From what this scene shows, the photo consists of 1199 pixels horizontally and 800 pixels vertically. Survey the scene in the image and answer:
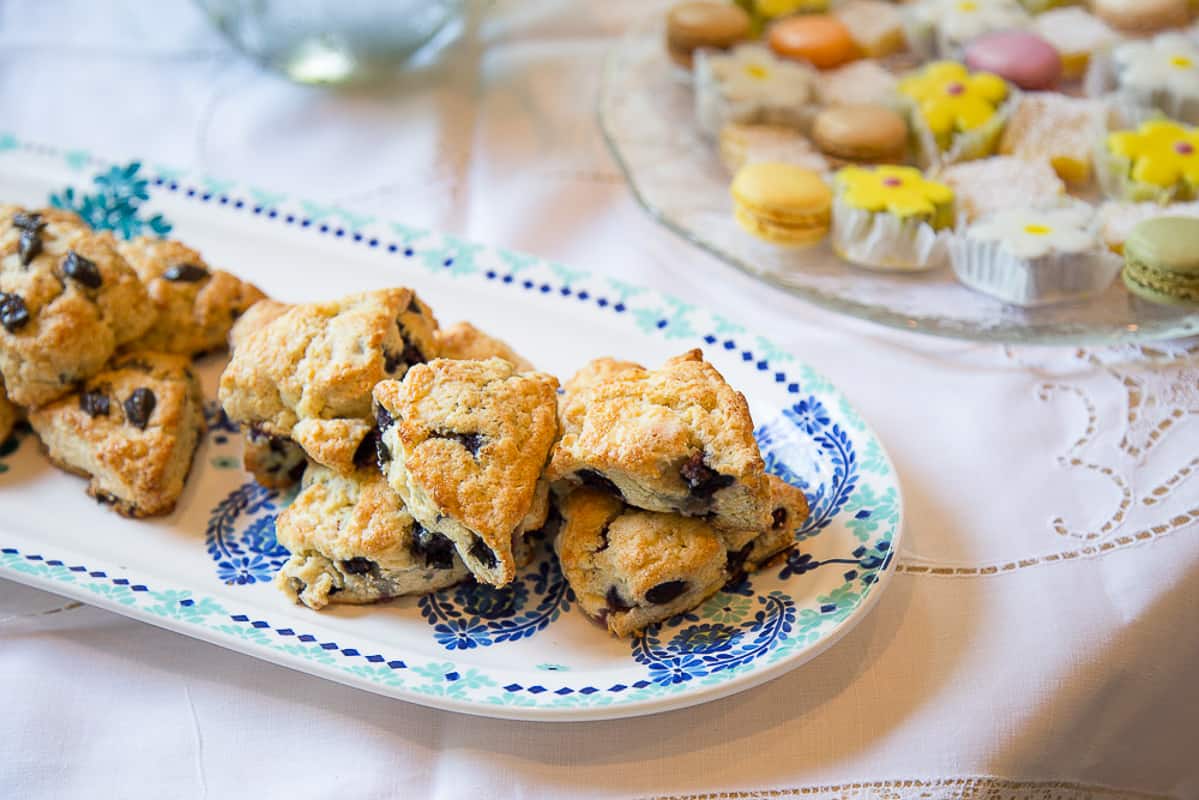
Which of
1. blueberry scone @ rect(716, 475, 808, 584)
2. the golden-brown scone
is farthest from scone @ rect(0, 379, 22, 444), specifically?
blueberry scone @ rect(716, 475, 808, 584)

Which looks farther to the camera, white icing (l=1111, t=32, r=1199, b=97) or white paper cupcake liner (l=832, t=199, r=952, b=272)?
white icing (l=1111, t=32, r=1199, b=97)

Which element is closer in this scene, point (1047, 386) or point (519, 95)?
point (1047, 386)

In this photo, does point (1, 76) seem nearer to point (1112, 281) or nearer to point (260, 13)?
point (260, 13)

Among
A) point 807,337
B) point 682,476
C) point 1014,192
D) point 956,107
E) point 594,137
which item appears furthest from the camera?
point 594,137

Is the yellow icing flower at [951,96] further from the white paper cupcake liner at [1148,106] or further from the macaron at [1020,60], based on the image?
the white paper cupcake liner at [1148,106]

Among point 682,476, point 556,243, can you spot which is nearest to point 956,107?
point 556,243

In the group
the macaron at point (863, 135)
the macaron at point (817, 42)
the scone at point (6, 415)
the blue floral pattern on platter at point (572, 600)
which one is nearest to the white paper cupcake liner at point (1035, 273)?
the macaron at point (863, 135)

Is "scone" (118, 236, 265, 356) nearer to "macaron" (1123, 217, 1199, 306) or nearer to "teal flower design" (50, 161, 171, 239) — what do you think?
"teal flower design" (50, 161, 171, 239)
